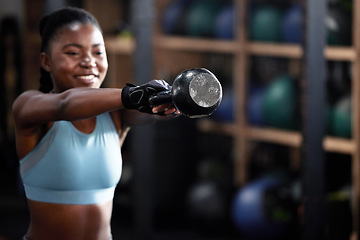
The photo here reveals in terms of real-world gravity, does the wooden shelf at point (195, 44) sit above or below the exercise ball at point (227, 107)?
above

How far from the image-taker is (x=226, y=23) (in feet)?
14.4

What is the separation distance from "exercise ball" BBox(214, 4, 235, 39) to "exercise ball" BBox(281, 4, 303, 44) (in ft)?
1.48

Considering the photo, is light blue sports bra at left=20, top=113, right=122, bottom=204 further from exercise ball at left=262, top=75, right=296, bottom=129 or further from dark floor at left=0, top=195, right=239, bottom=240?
exercise ball at left=262, top=75, right=296, bottom=129

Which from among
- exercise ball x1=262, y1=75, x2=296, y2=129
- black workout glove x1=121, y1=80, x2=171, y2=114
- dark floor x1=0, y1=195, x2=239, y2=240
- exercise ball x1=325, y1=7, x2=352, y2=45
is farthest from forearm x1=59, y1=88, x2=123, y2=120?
exercise ball x1=262, y1=75, x2=296, y2=129

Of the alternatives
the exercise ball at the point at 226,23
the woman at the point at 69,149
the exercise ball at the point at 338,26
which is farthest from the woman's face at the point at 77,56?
the exercise ball at the point at 226,23

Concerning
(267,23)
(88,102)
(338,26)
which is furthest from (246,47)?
(88,102)

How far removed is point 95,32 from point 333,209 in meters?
2.28

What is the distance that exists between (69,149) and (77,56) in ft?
0.76

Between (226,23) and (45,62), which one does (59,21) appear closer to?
(45,62)

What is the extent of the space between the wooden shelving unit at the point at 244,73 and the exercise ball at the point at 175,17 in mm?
61

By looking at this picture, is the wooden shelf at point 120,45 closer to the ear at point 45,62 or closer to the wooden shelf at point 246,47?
the wooden shelf at point 246,47

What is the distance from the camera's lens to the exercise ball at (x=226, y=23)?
4.38 m

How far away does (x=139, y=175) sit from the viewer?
3662 mm

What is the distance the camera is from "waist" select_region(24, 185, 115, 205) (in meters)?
1.53
